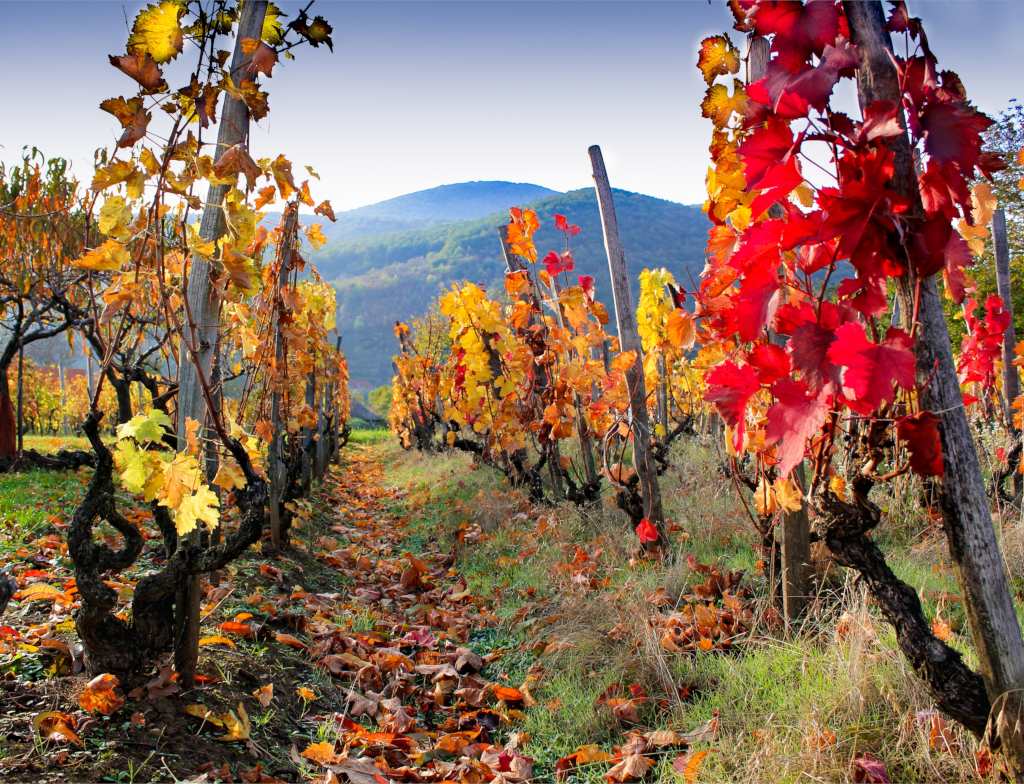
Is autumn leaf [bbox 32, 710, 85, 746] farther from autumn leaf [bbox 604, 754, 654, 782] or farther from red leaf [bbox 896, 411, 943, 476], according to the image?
red leaf [bbox 896, 411, 943, 476]

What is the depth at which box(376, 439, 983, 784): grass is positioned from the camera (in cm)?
203

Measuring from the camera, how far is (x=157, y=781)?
2.03 metres

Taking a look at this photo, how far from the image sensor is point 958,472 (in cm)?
156

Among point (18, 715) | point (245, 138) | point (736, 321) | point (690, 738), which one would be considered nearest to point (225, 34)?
point (245, 138)

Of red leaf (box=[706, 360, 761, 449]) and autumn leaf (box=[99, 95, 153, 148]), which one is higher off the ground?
autumn leaf (box=[99, 95, 153, 148])

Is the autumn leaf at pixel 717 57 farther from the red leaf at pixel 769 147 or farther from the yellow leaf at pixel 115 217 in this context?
the yellow leaf at pixel 115 217

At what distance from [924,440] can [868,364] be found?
0.30 meters

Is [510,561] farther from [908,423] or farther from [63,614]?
[908,423]

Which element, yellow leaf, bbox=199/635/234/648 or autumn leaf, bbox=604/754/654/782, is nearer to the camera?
autumn leaf, bbox=604/754/654/782

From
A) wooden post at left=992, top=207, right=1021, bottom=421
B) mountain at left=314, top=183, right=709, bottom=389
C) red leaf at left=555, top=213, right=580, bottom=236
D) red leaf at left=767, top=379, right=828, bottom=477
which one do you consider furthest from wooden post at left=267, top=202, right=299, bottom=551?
mountain at left=314, top=183, right=709, bottom=389

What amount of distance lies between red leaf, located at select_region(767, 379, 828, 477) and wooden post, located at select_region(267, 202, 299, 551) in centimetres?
416

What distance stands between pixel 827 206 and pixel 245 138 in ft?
7.18

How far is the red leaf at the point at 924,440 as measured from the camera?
1440 millimetres

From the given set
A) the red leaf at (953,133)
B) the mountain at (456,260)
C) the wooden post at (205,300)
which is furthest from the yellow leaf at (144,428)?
the mountain at (456,260)
